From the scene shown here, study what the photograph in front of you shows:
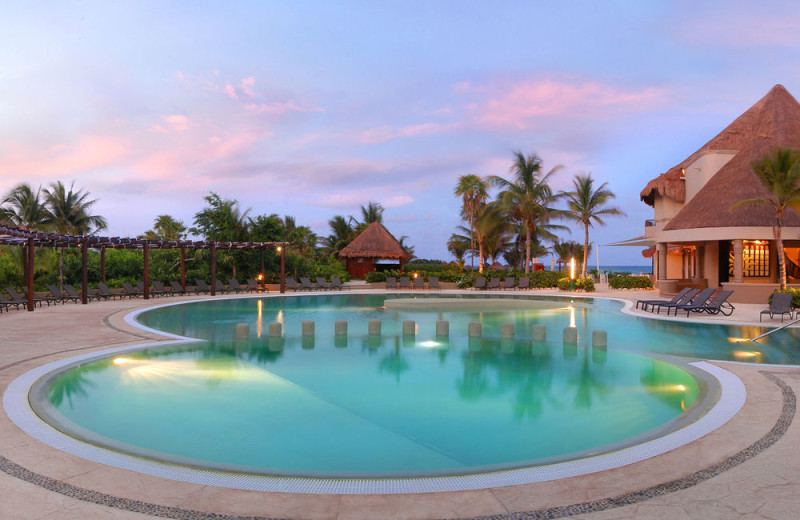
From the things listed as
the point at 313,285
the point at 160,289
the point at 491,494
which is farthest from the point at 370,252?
the point at 491,494

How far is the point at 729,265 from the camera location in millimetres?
23078

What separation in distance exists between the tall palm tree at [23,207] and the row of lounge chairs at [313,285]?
558 inches

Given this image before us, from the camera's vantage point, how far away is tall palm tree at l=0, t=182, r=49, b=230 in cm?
2802

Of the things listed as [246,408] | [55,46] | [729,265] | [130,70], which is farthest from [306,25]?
[729,265]

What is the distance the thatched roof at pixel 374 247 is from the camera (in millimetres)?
36906

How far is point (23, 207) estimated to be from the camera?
93.6 ft

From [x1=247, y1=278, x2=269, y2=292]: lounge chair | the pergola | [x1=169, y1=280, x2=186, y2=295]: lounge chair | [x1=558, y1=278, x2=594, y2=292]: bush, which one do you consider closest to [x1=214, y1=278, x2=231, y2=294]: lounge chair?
the pergola

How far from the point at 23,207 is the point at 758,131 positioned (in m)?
37.6

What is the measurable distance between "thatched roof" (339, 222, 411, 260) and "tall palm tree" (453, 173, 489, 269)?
6.10 meters

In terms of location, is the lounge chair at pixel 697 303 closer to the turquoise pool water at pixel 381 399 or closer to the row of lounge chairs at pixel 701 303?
the row of lounge chairs at pixel 701 303

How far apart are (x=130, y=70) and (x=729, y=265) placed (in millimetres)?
25831

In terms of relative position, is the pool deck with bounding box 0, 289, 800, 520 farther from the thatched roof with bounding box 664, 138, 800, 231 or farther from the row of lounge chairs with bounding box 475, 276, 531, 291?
the row of lounge chairs with bounding box 475, 276, 531, 291

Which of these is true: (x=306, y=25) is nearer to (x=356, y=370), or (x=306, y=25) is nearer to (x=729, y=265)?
(x=356, y=370)

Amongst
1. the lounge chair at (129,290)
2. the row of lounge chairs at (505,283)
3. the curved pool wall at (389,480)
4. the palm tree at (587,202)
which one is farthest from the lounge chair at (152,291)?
the palm tree at (587,202)
